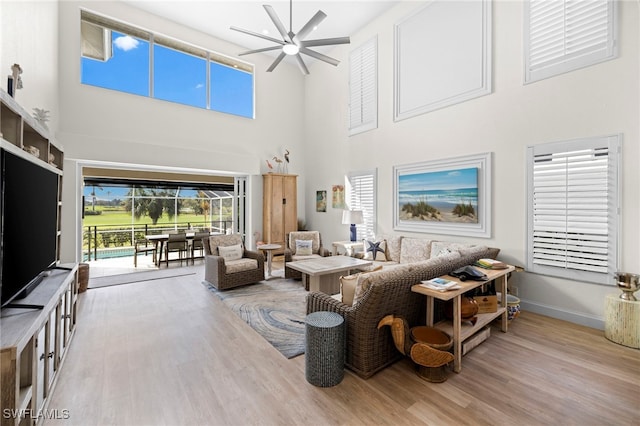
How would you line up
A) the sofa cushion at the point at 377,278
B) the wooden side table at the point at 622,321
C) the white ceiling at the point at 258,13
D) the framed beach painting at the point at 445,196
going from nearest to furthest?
1. the sofa cushion at the point at 377,278
2. the wooden side table at the point at 622,321
3. the framed beach painting at the point at 445,196
4. the white ceiling at the point at 258,13

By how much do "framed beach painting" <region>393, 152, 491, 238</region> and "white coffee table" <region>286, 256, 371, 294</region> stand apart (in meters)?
1.49

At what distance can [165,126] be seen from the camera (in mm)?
6195

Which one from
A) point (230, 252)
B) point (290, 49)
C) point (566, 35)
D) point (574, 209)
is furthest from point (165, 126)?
point (574, 209)

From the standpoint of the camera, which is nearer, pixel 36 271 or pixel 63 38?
pixel 36 271

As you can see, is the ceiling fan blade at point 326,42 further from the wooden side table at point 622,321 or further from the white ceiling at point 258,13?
the wooden side table at point 622,321

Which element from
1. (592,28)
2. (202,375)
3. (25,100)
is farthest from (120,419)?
(592,28)

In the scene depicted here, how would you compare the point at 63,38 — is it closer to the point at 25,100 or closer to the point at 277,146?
the point at 25,100

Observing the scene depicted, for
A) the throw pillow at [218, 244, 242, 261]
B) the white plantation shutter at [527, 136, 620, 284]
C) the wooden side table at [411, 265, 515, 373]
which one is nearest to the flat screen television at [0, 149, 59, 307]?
the throw pillow at [218, 244, 242, 261]

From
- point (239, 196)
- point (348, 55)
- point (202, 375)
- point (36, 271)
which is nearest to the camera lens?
point (36, 271)

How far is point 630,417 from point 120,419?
11.5 ft

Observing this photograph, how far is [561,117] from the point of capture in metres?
3.54

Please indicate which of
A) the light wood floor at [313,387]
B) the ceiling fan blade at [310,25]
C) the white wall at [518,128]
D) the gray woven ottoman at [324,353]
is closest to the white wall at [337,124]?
the white wall at [518,128]

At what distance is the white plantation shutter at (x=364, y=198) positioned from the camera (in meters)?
6.19

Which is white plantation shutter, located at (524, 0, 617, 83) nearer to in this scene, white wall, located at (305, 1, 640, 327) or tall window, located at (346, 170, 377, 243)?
white wall, located at (305, 1, 640, 327)
